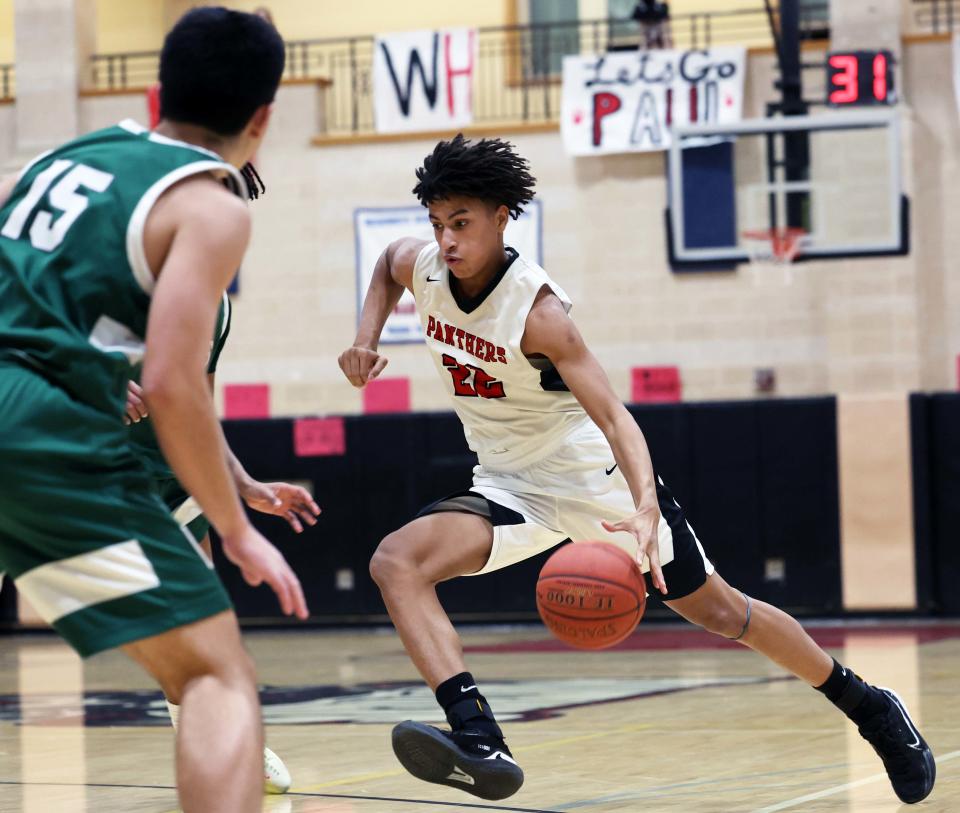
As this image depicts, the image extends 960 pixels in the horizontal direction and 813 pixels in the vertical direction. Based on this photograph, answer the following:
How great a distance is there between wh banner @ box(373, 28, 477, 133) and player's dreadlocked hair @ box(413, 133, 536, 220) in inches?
365

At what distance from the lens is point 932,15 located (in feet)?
46.4

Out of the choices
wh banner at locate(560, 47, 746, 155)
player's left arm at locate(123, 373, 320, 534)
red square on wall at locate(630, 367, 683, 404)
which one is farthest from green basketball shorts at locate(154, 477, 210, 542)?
wh banner at locate(560, 47, 746, 155)

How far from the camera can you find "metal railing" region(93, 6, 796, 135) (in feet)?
47.7

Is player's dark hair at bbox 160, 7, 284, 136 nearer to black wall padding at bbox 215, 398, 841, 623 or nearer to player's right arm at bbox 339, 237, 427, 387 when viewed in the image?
player's right arm at bbox 339, 237, 427, 387

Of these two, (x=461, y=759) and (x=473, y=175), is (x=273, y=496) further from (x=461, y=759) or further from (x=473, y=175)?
(x=473, y=175)

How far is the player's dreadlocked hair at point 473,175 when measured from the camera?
4.63 metres

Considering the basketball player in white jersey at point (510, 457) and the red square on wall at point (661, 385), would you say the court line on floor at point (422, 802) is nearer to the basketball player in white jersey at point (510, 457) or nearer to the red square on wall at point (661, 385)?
the basketball player in white jersey at point (510, 457)

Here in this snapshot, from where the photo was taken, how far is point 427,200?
4.73 meters

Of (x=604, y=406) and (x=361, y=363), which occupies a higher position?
(x=361, y=363)

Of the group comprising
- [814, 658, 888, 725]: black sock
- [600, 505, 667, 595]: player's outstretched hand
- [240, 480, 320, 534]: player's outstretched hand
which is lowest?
[814, 658, 888, 725]: black sock

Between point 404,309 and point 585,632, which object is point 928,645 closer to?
point 404,309

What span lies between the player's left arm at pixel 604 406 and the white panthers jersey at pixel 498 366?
0.19 ft

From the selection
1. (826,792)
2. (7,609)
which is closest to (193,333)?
(826,792)

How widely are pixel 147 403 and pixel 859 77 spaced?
9991mm
